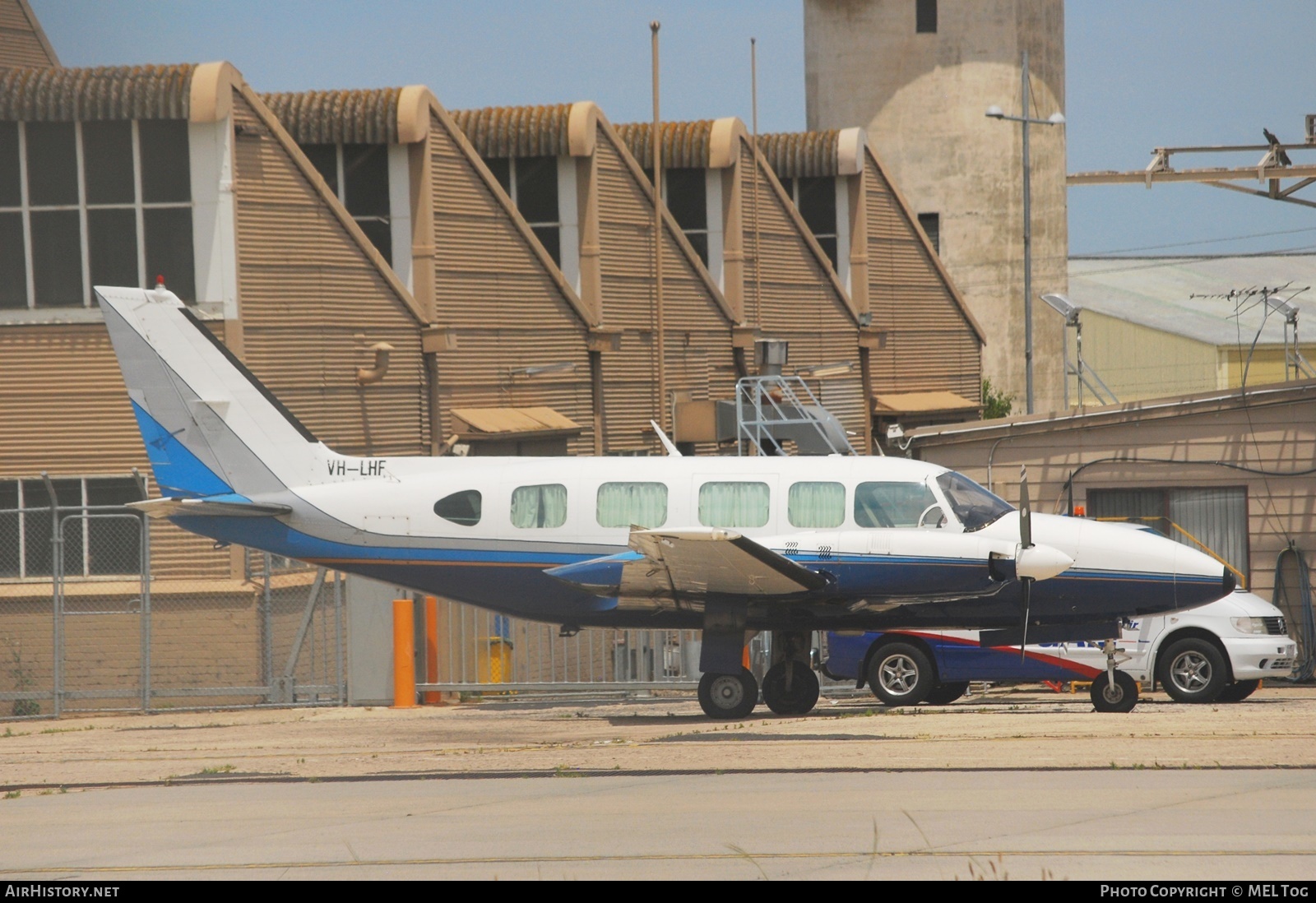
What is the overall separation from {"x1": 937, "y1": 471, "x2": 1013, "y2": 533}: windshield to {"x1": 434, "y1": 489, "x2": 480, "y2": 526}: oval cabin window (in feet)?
17.3

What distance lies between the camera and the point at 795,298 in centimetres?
3812

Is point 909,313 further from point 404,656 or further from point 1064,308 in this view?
point 404,656

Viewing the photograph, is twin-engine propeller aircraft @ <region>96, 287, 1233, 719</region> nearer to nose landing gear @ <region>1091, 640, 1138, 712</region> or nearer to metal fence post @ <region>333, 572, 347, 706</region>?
nose landing gear @ <region>1091, 640, 1138, 712</region>

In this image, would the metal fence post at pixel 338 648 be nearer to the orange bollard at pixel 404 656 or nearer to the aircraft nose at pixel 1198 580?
the orange bollard at pixel 404 656

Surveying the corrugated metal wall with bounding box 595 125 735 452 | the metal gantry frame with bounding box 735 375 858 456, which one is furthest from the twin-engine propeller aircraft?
the corrugated metal wall with bounding box 595 125 735 452

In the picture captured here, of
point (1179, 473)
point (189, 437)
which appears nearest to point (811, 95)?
point (1179, 473)

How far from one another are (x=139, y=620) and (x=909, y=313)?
80.3ft

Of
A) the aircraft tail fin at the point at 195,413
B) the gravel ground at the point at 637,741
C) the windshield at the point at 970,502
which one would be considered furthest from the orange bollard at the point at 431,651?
the windshield at the point at 970,502

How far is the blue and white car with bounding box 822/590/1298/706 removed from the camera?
19875 millimetres

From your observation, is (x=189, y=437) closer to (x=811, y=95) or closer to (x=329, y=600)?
(x=329, y=600)

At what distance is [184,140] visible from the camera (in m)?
24.4

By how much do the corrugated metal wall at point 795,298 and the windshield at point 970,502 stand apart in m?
19.0

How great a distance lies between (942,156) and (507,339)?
31.3 metres

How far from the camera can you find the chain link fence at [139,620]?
22.9 m
